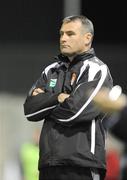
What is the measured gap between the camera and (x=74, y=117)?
687 centimetres

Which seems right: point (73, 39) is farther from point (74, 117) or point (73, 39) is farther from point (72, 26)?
point (74, 117)

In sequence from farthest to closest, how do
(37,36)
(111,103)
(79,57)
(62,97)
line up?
(37,36) → (79,57) → (62,97) → (111,103)

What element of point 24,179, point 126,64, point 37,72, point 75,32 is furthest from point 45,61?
point 75,32

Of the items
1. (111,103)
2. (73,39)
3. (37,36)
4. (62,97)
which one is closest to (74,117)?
(62,97)

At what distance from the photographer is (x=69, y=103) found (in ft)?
22.8

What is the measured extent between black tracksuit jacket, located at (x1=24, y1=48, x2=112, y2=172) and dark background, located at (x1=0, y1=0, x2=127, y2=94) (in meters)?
7.00

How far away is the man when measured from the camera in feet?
22.6

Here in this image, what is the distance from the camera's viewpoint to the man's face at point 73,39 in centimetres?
714

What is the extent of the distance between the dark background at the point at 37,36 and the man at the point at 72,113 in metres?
6.94

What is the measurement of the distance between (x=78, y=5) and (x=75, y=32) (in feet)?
23.4

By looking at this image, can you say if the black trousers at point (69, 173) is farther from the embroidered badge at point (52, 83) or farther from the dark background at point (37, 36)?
the dark background at point (37, 36)

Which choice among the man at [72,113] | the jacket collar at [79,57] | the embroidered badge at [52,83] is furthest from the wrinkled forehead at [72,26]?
the embroidered badge at [52,83]

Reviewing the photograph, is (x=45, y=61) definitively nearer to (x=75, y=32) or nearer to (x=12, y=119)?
(x=12, y=119)

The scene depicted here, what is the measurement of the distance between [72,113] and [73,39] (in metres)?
0.62
